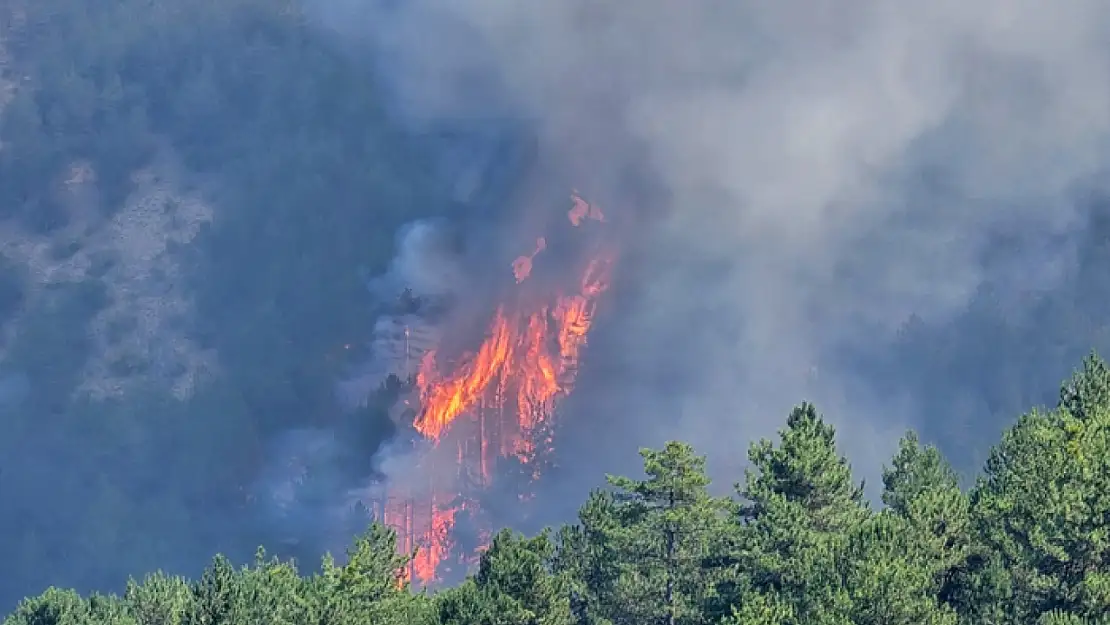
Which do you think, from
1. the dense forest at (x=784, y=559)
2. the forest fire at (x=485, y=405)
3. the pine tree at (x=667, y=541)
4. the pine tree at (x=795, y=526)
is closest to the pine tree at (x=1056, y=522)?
the dense forest at (x=784, y=559)

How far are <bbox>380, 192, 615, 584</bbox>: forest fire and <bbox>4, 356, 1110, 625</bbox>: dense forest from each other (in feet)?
205

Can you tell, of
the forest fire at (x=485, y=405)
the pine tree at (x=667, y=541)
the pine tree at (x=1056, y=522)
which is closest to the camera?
the pine tree at (x=1056, y=522)

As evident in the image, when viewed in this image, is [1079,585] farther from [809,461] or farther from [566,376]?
[566,376]

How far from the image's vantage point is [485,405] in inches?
5438

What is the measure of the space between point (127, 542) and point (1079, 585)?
10496 cm

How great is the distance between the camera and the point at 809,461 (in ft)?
194

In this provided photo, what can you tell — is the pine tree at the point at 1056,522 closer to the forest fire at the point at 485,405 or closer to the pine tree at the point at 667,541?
the pine tree at the point at 667,541

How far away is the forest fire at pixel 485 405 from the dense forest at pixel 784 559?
205 feet

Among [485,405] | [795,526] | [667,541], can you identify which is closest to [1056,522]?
[795,526]

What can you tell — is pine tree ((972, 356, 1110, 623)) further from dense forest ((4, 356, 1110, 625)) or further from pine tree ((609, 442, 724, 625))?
pine tree ((609, 442, 724, 625))

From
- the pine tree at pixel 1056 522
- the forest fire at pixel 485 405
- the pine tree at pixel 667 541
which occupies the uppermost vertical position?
the forest fire at pixel 485 405

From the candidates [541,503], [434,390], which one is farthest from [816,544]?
[434,390]

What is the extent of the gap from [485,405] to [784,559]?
271 ft

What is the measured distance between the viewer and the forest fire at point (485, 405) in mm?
132125
